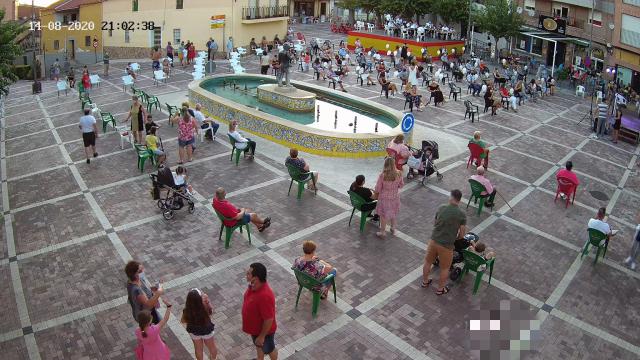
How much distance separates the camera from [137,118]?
60.0 feet

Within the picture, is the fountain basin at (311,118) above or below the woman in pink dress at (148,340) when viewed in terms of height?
above

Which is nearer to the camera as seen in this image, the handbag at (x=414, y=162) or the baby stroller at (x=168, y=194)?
the baby stroller at (x=168, y=194)

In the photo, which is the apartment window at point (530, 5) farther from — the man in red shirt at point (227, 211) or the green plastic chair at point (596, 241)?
the man in red shirt at point (227, 211)

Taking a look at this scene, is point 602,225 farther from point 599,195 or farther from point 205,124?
point 205,124

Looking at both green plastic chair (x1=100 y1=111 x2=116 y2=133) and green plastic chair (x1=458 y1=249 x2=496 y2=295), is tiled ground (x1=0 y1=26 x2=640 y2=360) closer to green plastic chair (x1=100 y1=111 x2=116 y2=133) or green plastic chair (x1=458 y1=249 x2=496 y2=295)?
green plastic chair (x1=458 y1=249 x2=496 y2=295)

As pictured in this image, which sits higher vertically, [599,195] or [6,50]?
[6,50]

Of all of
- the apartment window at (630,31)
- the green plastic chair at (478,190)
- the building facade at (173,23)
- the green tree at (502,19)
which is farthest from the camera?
the green tree at (502,19)

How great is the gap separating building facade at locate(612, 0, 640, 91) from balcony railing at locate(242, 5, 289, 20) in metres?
23.9

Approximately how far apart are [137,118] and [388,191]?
967 centimetres

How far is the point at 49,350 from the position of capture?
29.6 ft

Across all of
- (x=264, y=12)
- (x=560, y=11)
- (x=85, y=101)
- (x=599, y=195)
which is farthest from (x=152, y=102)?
(x=560, y=11)

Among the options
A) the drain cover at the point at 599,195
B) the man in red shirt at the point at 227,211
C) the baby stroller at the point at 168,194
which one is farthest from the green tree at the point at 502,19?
the man in red shirt at the point at 227,211

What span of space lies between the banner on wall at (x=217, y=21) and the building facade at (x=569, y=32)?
21.8m

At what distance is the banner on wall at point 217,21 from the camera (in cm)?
4091
